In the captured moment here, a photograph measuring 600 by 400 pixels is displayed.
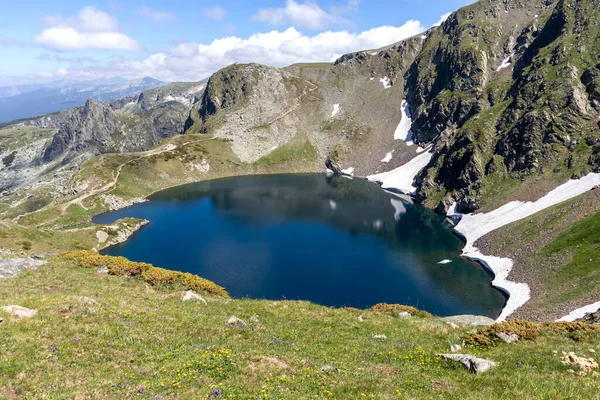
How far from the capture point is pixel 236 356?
57.6ft

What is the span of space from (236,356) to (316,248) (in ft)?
240

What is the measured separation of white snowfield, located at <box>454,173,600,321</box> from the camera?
227 feet

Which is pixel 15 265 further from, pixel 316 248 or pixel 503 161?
pixel 503 161

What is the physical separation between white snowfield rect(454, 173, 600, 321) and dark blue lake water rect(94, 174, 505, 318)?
2559mm

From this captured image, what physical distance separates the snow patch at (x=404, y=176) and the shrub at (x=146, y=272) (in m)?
131

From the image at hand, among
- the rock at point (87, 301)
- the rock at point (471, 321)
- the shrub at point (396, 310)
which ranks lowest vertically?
the rock at point (471, 321)

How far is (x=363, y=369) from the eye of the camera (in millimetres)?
17781

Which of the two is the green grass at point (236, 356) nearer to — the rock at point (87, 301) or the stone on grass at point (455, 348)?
the rock at point (87, 301)

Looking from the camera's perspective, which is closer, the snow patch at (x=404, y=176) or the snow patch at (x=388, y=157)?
the snow patch at (x=404, y=176)

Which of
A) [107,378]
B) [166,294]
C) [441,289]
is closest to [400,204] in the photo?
[441,289]

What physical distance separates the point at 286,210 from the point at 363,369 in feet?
361

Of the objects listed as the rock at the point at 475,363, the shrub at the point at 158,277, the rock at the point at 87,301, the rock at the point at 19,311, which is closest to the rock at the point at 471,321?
the rock at the point at 475,363

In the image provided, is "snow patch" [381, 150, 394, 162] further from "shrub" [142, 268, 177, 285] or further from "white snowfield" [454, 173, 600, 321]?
"shrub" [142, 268, 177, 285]

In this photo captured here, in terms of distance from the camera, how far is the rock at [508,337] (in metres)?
22.4
